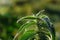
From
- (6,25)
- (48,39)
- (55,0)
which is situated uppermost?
(55,0)

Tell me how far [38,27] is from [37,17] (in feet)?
0.10

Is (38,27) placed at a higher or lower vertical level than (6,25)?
lower

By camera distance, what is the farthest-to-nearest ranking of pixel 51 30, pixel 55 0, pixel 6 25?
pixel 55 0 < pixel 6 25 < pixel 51 30

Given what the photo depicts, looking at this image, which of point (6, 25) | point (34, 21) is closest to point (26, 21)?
point (34, 21)

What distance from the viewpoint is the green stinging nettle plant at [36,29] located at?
76cm

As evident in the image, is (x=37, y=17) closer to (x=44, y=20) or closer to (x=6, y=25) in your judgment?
(x=44, y=20)

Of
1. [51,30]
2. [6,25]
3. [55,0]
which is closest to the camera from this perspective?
[51,30]

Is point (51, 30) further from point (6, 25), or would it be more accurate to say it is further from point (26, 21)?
point (6, 25)

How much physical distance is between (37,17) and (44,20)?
0.03 metres

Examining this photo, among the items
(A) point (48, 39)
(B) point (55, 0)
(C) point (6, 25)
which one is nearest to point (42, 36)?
(A) point (48, 39)

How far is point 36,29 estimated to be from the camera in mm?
799

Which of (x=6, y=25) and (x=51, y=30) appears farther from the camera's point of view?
(x=6, y=25)

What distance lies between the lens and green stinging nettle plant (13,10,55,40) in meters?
0.76

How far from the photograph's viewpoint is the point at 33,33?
783 millimetres
